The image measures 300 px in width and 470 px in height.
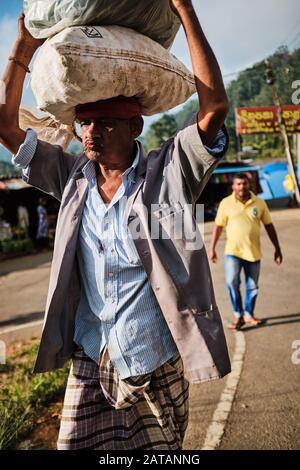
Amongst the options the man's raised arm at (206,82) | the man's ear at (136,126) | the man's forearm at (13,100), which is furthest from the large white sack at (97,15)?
the man's ear at (136,126)

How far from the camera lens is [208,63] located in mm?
1640

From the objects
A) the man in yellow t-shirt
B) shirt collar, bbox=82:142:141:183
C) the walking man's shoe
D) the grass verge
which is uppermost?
shirt collar, bbox=82:142:141:183

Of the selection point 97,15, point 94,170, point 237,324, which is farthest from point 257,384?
point 97,15

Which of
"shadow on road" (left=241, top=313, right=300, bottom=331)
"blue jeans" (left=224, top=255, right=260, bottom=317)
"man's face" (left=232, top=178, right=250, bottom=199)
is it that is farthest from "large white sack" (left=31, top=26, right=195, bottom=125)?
"shadow on road" (left=241, top=313, right=300, bottom=331)

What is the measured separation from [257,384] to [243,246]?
2063 mm

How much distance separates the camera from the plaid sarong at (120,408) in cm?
193

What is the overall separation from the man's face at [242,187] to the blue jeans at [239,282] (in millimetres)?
830

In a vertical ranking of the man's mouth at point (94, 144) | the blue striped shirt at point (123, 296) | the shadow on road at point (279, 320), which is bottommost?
the shadow on road at point (279, 320)

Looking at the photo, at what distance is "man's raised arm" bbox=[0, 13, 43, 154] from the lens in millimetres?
2006

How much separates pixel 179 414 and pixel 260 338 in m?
2.96

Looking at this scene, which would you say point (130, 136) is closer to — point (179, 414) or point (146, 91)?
point (146, 91)

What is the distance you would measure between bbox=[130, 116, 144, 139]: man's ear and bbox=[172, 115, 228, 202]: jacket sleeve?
0.97 feet

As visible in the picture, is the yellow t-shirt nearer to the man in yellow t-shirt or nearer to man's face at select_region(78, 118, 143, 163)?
the man in yellow t-shirt

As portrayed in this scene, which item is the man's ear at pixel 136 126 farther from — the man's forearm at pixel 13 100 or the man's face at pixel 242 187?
the man's face at pixel 242 187
